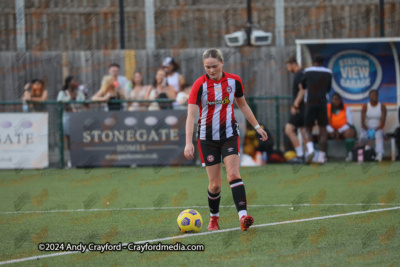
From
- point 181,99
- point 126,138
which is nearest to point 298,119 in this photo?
point 181,99

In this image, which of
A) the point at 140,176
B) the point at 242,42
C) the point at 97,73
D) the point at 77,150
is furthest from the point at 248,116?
the point at 97,73

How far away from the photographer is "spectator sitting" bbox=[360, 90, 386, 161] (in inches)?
640

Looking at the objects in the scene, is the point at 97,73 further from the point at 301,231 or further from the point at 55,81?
the point at 301,231

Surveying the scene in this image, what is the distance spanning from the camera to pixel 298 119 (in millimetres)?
15891

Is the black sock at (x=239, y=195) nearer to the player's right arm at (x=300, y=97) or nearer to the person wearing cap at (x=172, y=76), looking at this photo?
the player's right arm at (x=300, y=97)

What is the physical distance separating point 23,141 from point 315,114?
651 centimetres

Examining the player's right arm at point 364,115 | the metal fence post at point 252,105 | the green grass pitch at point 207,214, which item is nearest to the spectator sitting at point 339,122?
the player's right arm at point 364,115

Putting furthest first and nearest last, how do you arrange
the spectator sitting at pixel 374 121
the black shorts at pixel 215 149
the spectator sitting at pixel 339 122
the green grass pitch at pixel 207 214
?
the spectator sitting at pixel 339 122, the spectator sitting at pixel 374 121, the black shorts at pixel 215 149, the green grass pitch at pixel 207 214

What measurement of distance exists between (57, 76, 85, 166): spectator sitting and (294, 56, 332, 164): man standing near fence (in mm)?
5127

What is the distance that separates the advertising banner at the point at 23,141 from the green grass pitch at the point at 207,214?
77cm

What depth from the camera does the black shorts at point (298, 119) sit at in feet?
51.8

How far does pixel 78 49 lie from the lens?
2136cm

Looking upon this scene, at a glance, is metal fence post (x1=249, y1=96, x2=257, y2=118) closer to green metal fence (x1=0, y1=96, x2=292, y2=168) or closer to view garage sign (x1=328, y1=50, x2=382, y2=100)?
green metal fence (x1=0, y1=96, x2=292, y2=168)

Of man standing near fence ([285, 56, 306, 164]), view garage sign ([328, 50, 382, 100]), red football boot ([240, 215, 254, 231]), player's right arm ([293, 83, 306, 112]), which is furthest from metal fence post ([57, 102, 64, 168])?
red football boot ([240, 215, 254, 231])
